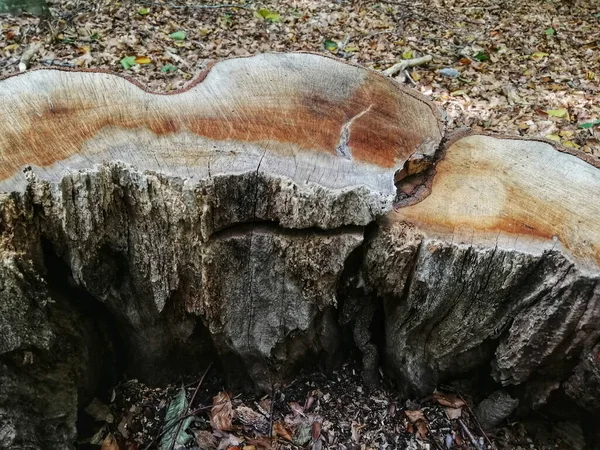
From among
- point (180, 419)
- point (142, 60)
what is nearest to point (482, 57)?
point (142, 60)

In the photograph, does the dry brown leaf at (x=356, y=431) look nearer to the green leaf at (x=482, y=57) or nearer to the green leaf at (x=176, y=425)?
the green leaf at (x=176, y=425)

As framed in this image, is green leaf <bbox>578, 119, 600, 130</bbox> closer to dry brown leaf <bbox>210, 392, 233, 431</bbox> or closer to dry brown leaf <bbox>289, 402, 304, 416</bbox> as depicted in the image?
dry brown leaf <bbox>289, 402, 304, 416</bbox>

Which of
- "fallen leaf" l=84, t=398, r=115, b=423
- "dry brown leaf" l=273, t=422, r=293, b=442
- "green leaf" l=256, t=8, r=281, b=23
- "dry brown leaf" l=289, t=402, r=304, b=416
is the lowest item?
"dry brown leaf" l=273, t=422, r=293, b=442

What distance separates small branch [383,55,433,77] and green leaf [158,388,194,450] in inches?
127

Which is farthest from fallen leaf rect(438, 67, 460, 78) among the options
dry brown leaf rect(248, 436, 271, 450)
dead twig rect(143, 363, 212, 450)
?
dry brown leaf rect(248, 436, 271, 450)

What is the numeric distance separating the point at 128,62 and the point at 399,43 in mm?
2649

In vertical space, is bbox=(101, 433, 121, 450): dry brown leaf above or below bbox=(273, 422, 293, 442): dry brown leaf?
above

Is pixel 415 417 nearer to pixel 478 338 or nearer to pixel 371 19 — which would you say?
pixel 478 338

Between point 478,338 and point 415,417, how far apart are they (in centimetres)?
56

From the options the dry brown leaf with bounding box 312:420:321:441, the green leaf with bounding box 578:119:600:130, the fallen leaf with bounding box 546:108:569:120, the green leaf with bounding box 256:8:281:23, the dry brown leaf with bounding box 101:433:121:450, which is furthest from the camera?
the green leaf with bounding box 256:8:281:23

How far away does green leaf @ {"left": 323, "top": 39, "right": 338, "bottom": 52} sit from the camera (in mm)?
4789

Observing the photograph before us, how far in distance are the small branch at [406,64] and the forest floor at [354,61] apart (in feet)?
0.23

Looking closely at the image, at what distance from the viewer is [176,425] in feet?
7.15

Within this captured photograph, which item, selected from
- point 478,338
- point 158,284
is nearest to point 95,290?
point 158,284
